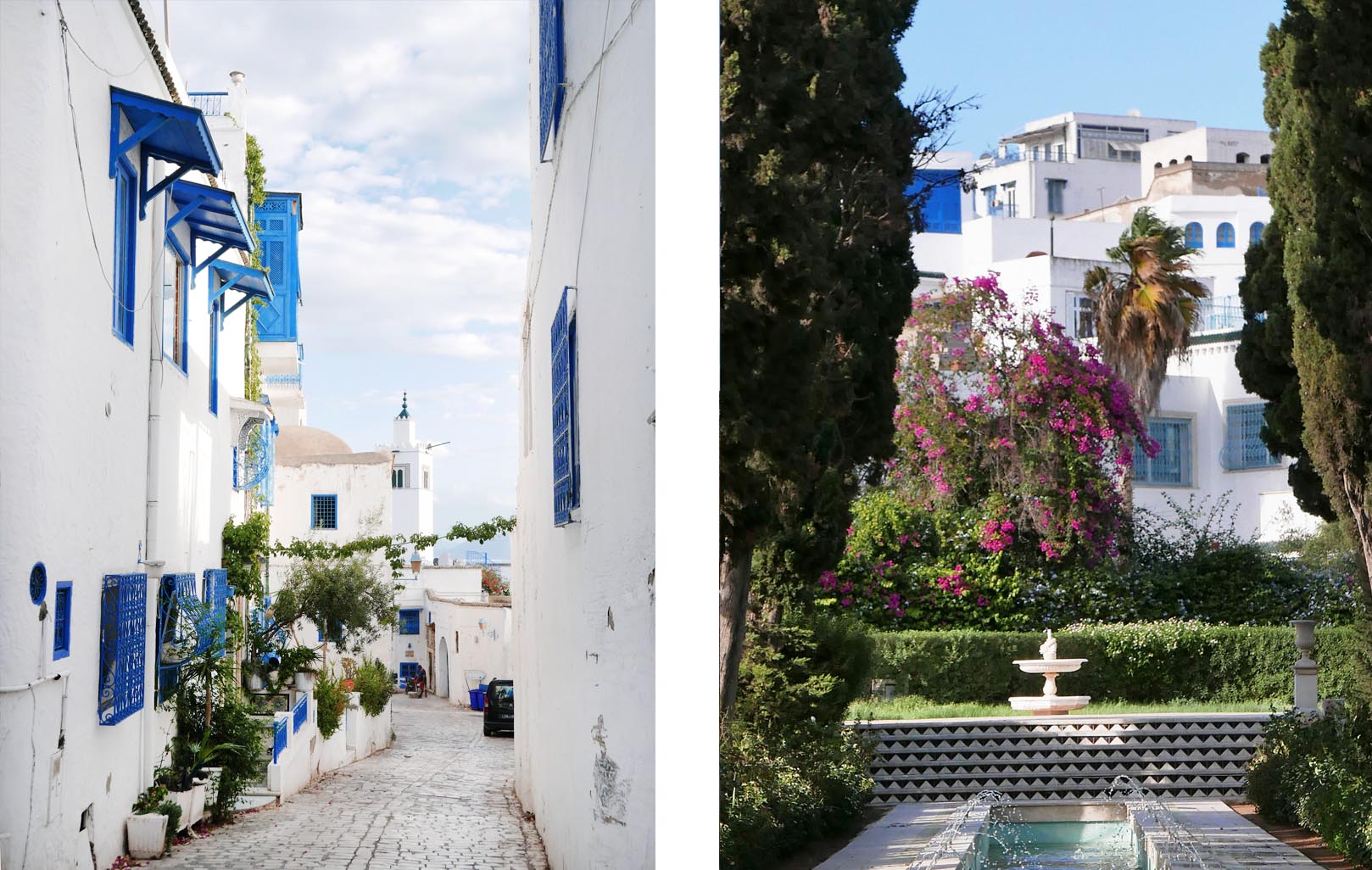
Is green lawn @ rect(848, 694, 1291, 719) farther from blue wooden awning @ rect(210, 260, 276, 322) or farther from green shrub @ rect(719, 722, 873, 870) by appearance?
blue wooden awning @ rect(210, 260, 276, 322)

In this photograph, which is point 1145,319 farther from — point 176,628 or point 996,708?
point 176,628

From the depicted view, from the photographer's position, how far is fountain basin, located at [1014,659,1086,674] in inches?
569

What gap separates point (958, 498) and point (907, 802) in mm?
6443

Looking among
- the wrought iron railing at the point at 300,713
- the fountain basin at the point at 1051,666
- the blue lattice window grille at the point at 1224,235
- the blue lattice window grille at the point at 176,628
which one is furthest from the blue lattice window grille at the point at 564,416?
the blue lattice window grille at the point at 1224,235

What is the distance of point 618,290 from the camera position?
3.60m

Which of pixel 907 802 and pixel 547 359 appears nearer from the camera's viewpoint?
pixel 547 359

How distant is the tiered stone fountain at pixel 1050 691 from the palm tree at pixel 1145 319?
555 cm

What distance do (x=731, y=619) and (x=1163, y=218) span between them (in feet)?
81.0

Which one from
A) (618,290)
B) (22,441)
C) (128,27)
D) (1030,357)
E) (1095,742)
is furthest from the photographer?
(1030,357)

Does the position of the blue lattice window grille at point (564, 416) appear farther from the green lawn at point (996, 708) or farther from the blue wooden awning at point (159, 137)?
the green lawn at point (996, 708)

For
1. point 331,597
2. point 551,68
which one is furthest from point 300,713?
point 551,68

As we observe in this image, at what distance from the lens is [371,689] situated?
18.2 meters

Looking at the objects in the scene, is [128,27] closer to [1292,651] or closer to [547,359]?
[547,359]

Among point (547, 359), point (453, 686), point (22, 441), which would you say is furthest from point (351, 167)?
point (453, 686)
